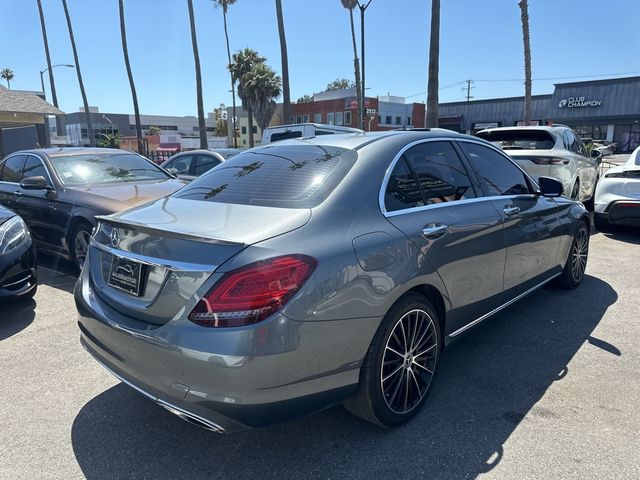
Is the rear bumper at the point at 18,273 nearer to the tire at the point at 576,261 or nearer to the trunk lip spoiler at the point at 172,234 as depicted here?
the trunk lip spoiler at the point at 172,234

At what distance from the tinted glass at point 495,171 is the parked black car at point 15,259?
4171 millimetres

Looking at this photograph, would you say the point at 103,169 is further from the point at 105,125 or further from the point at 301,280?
the point at 105,125

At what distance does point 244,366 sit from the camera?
202 centimetres

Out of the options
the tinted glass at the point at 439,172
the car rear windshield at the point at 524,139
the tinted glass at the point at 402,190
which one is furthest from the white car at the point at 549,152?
the tinted glass at the point at 402,190

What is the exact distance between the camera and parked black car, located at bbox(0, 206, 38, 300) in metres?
4.35

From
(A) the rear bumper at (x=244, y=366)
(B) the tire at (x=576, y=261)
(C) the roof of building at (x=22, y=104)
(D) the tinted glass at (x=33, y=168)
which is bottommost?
(B) the tire at (x=576, y=261)

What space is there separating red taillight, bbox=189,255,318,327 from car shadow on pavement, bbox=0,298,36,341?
122 inches

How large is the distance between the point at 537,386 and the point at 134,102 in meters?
33.8

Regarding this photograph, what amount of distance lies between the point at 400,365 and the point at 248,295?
111 centimetres

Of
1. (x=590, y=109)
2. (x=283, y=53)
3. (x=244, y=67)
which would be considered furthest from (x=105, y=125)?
(x=590, y=109)

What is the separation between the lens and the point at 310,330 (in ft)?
7.02

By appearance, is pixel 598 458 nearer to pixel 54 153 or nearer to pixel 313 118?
pixel 54 153

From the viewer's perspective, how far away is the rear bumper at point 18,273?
4.33 meters

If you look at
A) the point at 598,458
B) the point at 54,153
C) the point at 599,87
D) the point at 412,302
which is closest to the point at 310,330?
the point at 412,302
